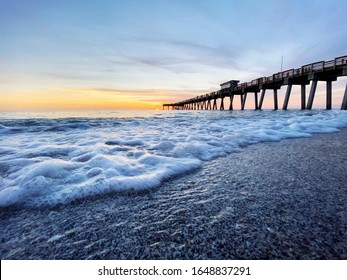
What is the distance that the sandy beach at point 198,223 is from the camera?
3.41ft

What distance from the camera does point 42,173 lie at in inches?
87.2

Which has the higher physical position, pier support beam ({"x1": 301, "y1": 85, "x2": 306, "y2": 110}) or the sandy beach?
pier support beam ({"x1": 301, "y1": 85, "x2": 306, "y2": 110})

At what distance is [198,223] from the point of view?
129 centimetres

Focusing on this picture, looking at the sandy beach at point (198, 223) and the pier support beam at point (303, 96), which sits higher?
the pier support beam at point (303, 96)

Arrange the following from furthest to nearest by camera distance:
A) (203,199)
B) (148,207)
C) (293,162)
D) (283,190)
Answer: (293,162) → (283,190) → (203,199) → (148,207)

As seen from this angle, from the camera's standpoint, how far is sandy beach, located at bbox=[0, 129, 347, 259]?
1.04 metres

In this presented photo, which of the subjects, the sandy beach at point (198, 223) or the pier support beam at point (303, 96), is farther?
the pier support beam at point (303, 96)

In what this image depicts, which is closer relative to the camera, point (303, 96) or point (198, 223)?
point (198, 223)

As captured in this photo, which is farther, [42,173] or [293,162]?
[293,162]

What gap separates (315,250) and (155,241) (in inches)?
34.5

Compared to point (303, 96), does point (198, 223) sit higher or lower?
lower

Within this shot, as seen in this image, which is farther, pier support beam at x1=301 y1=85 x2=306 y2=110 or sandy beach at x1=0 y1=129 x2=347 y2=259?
pier support beam at x1=301 y1=85 x2=306 y2=110
